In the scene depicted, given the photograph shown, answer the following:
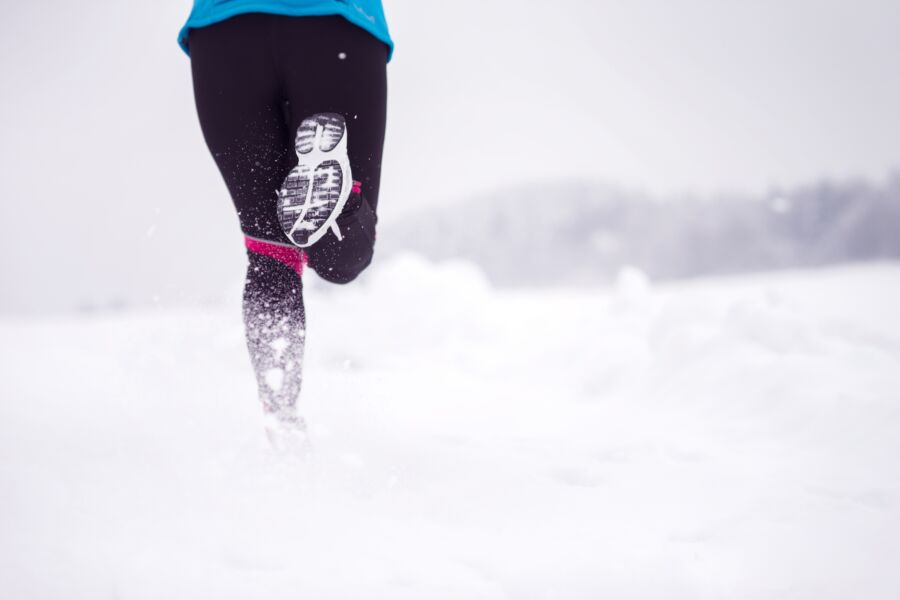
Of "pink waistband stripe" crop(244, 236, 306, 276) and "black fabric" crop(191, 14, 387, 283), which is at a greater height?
"black fabric" crop(191, 14, 387, 283)

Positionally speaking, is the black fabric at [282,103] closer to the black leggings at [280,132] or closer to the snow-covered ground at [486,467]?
the black leggings at [280,132]

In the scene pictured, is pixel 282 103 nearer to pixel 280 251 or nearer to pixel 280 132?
pixel 280 132

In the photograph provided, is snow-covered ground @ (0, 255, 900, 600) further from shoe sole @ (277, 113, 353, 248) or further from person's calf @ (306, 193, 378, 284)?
shoe sole @ (277, 113, 353, 248)

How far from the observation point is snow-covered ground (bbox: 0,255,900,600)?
2.21ft

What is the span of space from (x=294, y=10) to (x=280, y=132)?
19 cm

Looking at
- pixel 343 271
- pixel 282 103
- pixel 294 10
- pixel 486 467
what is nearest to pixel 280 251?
pixel 343 271

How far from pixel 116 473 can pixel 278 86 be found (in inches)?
26.2

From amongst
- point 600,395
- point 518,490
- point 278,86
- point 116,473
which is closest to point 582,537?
point 518,490

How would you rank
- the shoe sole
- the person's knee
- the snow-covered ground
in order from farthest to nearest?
the person's knee
the shoe sole
the snow-covered ground

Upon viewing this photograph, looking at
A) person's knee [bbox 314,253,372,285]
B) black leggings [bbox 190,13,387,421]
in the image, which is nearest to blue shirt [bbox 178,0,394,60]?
black leggings [bbox 190,13,387,421]

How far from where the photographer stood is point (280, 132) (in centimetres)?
96

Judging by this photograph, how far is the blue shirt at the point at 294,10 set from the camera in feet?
2.91

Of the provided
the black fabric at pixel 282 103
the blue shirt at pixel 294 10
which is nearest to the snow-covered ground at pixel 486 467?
the black fabric at pixel 282 103

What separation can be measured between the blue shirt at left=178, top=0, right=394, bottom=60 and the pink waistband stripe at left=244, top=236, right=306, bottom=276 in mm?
361
